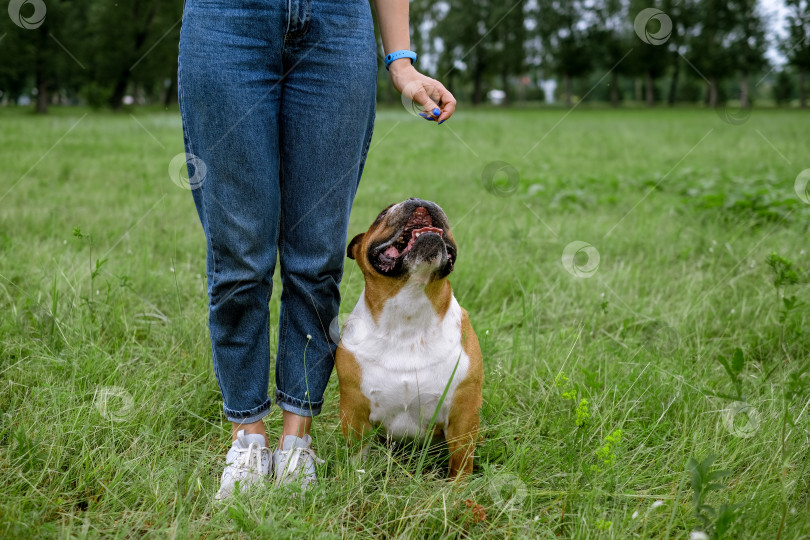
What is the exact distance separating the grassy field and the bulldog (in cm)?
13

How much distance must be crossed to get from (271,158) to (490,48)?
4212 cm

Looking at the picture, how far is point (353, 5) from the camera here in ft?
6.38

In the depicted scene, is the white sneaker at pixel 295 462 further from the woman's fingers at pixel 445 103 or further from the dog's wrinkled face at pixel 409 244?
the woman's fingers at pixel 445 103

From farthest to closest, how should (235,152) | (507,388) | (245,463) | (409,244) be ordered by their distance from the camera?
(507,388)
(409,244)
(245,463)
(235,152)

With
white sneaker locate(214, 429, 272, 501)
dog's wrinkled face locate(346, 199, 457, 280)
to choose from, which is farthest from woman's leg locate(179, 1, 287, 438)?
dog's wrinkled face locate(346, 199, 457, 280)

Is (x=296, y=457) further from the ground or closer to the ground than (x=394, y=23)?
closer to the ground

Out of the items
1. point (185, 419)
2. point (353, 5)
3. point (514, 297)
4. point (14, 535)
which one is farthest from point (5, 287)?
point (514, 297)

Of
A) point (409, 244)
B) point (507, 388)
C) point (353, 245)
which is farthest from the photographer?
point (507, 388)

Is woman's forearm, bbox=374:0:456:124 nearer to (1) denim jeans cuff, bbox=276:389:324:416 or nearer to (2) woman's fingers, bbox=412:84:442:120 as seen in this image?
(2) woman's fingers, bbox=412:84:442:120

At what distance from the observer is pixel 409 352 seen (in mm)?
2148

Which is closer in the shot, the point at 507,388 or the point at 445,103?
the point at 445,103

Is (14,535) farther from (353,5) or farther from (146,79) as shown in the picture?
(146,79)

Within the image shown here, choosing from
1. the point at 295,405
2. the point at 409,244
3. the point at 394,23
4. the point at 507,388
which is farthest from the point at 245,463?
the point at 394,23

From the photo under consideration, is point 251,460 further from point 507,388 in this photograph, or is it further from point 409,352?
point 507,388
